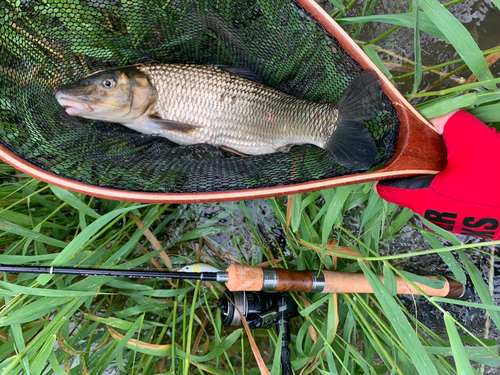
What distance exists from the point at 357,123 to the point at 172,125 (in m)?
0.83

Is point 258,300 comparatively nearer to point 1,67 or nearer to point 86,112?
point 86,112

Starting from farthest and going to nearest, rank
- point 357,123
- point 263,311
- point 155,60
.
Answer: point 155,60, point 263,311, point 357,123

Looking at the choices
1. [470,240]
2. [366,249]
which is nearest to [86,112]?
[366,249]

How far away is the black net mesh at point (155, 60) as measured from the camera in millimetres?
1247

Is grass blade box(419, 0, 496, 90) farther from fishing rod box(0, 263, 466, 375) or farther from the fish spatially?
fishing rod box(0, 263, 466, 375)

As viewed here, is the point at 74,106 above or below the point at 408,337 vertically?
above

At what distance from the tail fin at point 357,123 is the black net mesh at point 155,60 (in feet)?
0.16

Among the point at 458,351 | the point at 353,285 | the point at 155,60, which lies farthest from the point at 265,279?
the point at 155,60

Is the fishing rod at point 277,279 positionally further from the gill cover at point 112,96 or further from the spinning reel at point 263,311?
the gill cover at point 112,96

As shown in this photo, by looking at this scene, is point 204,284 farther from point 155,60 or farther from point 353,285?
point 155,60

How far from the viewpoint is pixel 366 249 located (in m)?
1.61

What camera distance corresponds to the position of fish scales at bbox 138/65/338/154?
154cm

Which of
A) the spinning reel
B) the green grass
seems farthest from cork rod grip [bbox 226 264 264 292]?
the green grass

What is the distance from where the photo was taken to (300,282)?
56.9 inches
